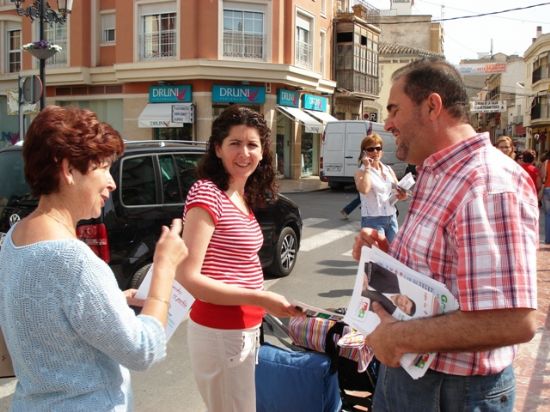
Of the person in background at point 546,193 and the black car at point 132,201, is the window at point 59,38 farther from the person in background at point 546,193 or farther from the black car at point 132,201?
the black car at point 132,201

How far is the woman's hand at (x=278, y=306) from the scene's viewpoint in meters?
2.30

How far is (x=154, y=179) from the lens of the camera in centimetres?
585

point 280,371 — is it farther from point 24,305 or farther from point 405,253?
point 24,305

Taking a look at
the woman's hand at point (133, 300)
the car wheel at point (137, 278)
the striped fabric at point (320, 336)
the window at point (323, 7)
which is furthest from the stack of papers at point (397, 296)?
the window at point (323, 7)

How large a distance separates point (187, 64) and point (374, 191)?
18.7m

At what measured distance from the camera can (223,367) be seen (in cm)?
240

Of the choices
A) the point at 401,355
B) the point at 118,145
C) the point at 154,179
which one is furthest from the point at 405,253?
the point at 154,179

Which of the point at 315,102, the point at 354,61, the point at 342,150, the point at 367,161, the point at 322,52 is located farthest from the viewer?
the point at 354,61

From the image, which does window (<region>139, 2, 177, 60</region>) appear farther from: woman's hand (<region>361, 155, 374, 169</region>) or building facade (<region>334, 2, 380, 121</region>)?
woman's hand (<region>361, 155, 374, 169</region>)

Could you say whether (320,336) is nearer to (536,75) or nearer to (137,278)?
(137,278)

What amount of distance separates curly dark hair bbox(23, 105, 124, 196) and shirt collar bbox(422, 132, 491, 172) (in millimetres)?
1052

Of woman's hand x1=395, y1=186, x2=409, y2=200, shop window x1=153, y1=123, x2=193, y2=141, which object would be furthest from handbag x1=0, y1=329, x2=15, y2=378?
shop window x1=153, y1=123, x2=193, y2=141

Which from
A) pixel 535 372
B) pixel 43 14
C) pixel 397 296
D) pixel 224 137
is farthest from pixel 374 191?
pixel 43 14

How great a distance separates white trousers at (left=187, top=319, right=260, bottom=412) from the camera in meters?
2.40
